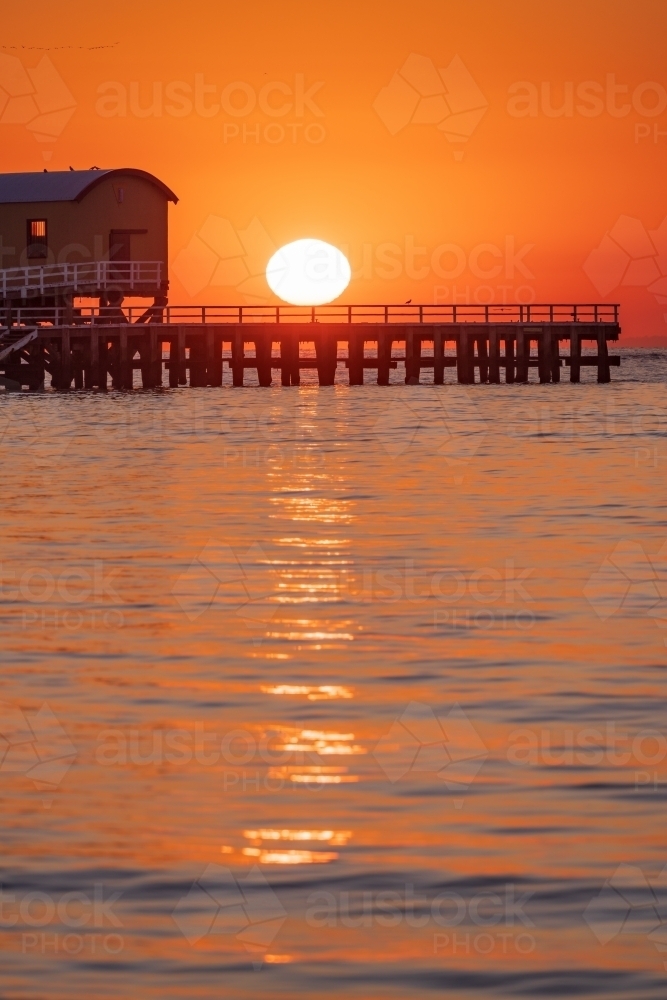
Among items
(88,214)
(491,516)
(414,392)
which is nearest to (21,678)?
(491,516)

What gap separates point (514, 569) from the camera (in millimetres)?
17109

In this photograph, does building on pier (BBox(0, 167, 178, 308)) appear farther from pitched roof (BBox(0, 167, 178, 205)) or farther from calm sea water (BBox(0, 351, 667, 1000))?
calm sea water (BBox(0, 351, 667, 1000))

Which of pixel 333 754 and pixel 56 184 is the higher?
pixel 56 184

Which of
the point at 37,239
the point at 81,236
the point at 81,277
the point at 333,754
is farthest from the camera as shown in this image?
the point at 37,239

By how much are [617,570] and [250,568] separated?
3.45 m

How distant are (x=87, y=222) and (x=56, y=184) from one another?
199cm

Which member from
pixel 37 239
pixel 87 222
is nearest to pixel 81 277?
pixel 87 222

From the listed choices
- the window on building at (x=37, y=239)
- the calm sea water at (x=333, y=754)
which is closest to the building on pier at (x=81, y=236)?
the window on building at (x=37, y=239)

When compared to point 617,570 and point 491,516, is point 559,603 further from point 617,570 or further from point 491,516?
point 491,516

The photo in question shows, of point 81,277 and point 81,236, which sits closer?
point 81,277

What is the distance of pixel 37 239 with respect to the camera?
6062 cm

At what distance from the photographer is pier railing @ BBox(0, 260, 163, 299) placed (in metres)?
57.8

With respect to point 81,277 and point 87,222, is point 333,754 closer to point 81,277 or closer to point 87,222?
point 81,277

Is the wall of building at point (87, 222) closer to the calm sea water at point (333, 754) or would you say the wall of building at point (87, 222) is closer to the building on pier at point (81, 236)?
the building on pier at point (81, 236)
